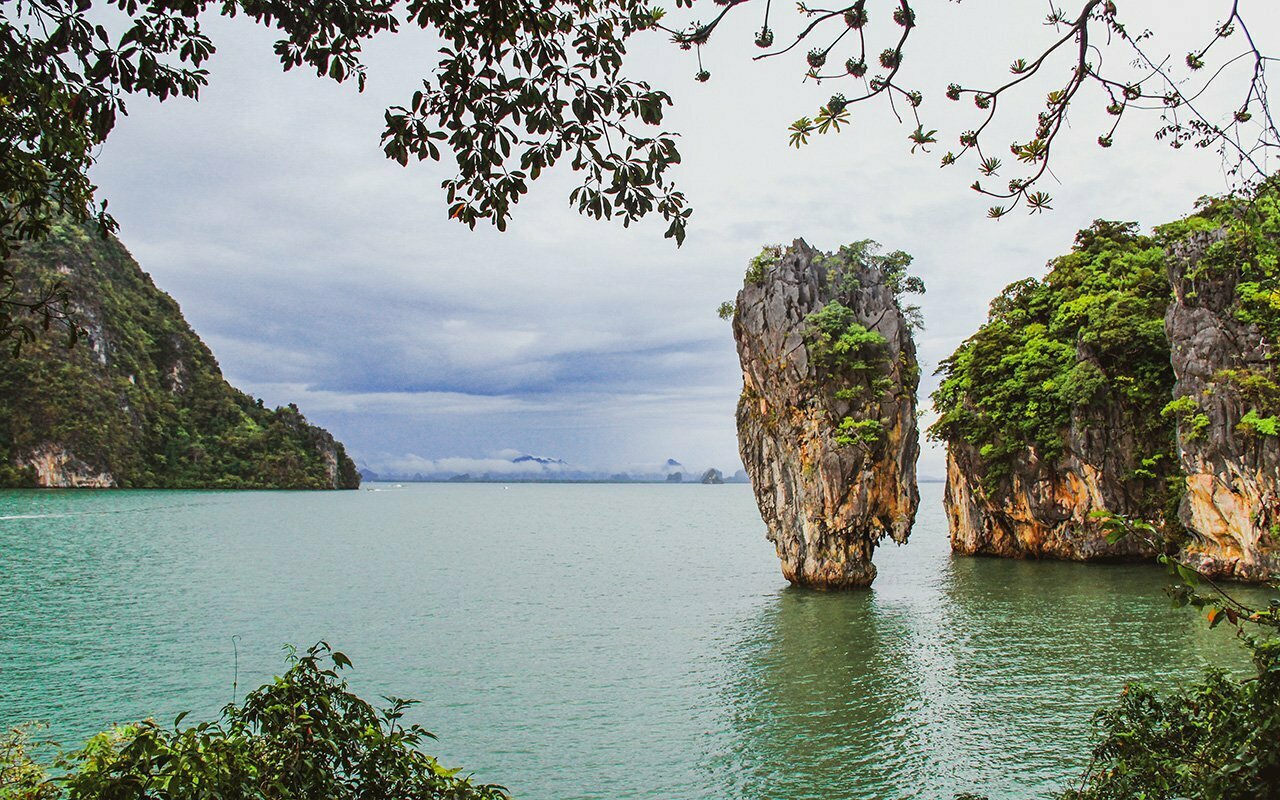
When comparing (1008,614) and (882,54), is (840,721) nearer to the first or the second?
(1008,614)

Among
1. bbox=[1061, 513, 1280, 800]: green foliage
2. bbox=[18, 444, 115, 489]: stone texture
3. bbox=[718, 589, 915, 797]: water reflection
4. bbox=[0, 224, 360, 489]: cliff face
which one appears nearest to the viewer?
bbox=[1061, 513, 1280, 800]: green foliage

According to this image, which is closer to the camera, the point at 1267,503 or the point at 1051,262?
the point at 1267,503

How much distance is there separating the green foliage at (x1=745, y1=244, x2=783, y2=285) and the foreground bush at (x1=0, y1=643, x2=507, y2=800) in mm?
24070

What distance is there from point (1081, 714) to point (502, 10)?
591 inches

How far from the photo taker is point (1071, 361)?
32344 mm

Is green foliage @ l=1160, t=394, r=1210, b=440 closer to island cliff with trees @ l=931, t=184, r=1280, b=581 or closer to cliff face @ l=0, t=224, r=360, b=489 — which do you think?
island cliff with trees @ l=931, t=184, r=1280, b=581

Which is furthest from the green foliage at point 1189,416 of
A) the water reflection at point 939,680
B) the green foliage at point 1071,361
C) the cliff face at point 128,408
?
the cliff face at point 128,408

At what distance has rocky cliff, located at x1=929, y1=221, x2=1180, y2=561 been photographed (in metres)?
30.6

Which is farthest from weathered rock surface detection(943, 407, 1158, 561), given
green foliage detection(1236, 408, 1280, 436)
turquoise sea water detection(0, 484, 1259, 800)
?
green foliage detection(1236, 408, 1280, 436)

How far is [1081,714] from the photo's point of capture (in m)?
13.8

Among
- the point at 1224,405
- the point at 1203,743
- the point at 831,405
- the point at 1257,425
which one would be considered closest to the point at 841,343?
the point at 831,405

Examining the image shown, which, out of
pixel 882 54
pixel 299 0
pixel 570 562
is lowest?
pixel 570 562

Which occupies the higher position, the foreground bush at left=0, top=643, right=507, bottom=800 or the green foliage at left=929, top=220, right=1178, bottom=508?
the green foliage at left=929, top=220, right=1178, bottom=508

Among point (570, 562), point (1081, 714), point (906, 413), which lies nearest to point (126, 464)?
point (570, 562)
